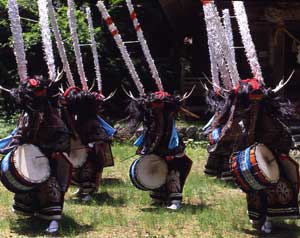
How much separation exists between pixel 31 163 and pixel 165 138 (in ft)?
6.19

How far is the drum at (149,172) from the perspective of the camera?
25.1ft

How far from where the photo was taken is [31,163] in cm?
632

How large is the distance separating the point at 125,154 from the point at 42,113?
5.51m

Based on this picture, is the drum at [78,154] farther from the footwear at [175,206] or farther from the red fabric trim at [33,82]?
the red fabric trim at [33,82]

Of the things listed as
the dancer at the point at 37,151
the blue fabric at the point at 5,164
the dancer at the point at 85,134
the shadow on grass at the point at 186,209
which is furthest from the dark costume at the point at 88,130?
the blue fabric at the point at 5,164

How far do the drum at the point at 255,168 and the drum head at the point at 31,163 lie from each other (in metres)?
1.80

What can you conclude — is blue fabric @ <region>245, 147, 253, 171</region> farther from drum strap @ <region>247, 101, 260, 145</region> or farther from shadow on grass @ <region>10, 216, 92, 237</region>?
shadow on grass @ <region>10, 216, 92, 237</region>

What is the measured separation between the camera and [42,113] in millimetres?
6422

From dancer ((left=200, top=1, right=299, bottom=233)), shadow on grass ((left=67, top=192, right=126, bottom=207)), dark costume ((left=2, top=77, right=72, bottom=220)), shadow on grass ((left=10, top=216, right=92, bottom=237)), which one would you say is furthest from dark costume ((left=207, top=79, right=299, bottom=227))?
shadow on grass ((left=67, top=192, right=126, bottom=207))

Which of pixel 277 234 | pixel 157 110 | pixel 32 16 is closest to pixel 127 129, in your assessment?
pixel 157 110

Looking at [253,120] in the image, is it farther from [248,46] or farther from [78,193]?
[78,193]

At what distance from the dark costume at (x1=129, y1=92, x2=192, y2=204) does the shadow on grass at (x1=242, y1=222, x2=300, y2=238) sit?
1308 mm

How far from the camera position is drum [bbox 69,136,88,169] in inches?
322

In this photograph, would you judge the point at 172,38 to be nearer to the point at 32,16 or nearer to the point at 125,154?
the point at 32,16
